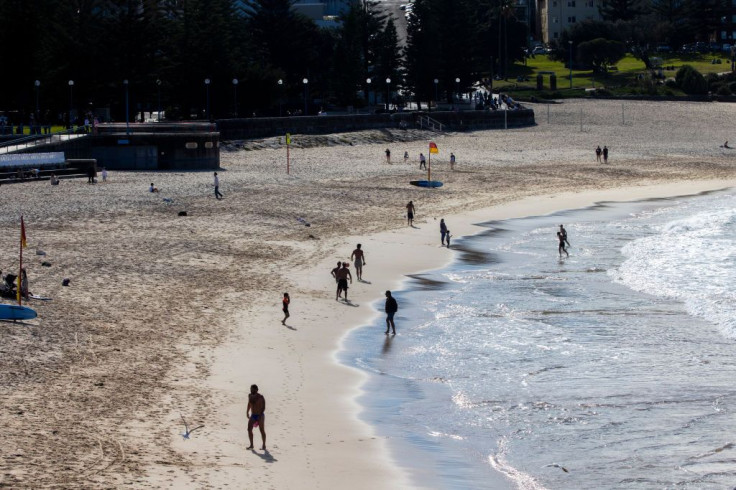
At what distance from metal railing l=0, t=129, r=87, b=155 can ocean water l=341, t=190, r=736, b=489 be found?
2090 centimetres

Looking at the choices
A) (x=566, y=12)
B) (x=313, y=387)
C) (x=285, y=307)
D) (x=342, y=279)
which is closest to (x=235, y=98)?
(x=342, y=279)

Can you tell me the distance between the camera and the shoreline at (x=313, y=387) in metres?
14.1

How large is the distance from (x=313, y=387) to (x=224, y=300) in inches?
231

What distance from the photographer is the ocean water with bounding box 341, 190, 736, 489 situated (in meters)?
14.8

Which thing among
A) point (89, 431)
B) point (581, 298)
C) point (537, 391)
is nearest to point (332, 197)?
point (581, 298)

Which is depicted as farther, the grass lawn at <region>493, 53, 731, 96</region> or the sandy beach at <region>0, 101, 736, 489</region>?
the grass lawn at <region>493, 53, 731, 96</region>

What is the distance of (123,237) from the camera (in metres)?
29.7

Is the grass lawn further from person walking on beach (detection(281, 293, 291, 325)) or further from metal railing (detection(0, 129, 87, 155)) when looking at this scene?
person walking on beach (detection(281, 293, 291, 325))

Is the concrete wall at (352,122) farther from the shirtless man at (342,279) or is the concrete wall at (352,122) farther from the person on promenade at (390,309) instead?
the person on promenade at (390,309)

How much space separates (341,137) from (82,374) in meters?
44.7

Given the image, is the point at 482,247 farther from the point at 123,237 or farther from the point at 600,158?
the point at 600,158

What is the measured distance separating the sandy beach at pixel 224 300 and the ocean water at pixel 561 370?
0.81 meters

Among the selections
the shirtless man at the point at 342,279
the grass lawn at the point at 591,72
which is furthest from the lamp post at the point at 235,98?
the shirtless man at the point at 342,279

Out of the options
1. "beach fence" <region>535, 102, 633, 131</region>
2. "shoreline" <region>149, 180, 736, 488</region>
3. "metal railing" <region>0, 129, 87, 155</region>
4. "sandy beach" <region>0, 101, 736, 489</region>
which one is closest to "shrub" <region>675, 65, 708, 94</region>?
"beach fence" <region>535, 102, 633, 131</region>
